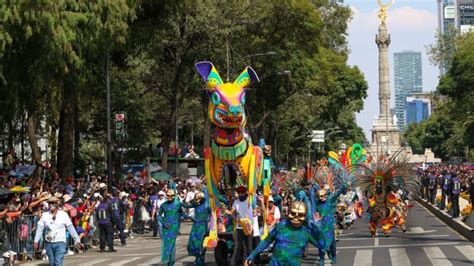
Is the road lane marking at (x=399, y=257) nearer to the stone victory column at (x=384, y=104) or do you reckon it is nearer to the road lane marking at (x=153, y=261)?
the road lane marking at (x=153, y=261)

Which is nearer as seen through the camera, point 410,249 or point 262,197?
point 262,197

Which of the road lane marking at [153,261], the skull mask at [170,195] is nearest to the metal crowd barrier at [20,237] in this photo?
the road lane marking at [153,261]

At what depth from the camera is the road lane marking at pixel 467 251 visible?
19.3 meters

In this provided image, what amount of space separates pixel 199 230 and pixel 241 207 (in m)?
1.67

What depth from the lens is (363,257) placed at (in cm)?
2003

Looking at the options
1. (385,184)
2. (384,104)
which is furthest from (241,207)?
(384,104)

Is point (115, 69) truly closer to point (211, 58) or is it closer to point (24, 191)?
point (211, 58)

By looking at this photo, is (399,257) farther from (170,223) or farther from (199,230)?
(170,223)

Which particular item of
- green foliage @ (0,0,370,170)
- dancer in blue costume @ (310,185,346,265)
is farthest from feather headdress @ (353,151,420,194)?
green foliage @ (0,0,370,170)

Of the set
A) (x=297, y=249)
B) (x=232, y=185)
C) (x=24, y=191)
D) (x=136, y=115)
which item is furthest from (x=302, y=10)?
(x=297, y=249)

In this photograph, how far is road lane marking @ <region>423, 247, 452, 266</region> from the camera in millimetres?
18228

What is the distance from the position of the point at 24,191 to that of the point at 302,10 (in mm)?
31855

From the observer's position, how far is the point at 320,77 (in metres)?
63.6

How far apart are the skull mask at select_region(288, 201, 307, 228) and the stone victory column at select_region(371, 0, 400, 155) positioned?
4130 inches
